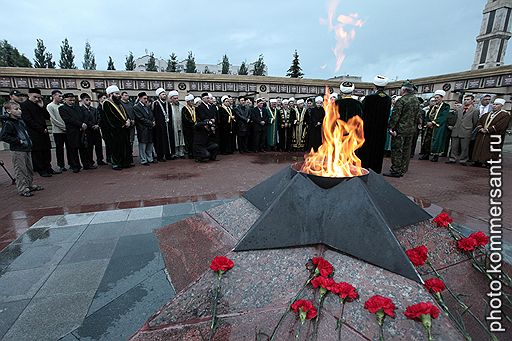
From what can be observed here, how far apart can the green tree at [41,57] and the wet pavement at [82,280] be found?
142 feet

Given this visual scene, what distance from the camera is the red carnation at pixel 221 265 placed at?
1.76m

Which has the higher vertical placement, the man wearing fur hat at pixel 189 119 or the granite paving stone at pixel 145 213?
the man wearing fur hat at pixel 189 119

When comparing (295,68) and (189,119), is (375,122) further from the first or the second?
(295,68)

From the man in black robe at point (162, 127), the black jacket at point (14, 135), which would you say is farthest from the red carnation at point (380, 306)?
the man in black robe at point (162, 127)

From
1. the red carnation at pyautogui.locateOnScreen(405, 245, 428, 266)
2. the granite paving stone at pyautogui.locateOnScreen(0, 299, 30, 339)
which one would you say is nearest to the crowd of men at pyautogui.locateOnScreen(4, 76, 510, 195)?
the red carnation at pyautogui.locateOnScreen(405, 245, 428, 266)

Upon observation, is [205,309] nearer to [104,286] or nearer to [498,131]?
[104,286]

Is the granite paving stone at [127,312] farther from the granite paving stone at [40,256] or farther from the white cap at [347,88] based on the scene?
the white cap at [347,88]

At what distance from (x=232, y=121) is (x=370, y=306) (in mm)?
8491

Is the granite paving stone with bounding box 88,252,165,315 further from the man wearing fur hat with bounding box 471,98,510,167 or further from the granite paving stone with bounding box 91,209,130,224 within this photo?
the man wearing fur hat with bounding box 471,98,510,167

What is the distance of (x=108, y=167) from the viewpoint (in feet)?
24.3

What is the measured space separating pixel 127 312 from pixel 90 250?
118 cm

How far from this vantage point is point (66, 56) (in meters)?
36.7

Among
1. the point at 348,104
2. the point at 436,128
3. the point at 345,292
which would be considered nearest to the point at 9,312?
the point at 345,292

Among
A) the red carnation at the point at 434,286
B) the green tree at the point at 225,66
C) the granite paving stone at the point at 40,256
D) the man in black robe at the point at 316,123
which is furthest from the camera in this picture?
the green tree at the point at 225,66
